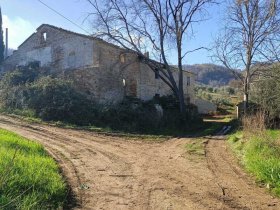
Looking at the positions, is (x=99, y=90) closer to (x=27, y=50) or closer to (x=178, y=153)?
(x=27, y=50)

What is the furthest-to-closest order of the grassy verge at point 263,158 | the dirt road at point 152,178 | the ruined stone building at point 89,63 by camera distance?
the ruined stone building at point 89,63, the grassy verge at point 263,158, the dirt road at point 152,178

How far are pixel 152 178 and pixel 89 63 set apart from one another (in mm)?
20751

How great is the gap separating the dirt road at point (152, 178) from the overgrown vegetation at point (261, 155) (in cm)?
38

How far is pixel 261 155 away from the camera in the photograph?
1193 centimetres

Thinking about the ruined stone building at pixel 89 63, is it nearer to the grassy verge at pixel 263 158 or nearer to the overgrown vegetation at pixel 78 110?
the overgrown vegetation at pixel 78 110

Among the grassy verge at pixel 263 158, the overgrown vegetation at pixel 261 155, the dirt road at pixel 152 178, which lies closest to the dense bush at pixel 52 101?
the dirt road at pixel 152 178

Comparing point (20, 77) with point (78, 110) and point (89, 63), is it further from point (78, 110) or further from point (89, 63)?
point (78, 110)

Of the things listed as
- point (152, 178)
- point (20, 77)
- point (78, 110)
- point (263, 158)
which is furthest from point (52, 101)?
point (263, 158)

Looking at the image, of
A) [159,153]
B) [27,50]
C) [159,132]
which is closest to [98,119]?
[159,132]

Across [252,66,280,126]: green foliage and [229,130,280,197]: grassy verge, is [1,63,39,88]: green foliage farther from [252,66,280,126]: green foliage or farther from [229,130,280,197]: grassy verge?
[229,130,280,197]: grassy verge

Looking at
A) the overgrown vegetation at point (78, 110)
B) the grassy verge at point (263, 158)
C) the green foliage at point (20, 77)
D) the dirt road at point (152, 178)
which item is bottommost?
the dirt road at point (152, 178)

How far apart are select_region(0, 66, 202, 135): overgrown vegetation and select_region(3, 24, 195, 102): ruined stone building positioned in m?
2.46

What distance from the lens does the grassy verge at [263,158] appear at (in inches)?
377

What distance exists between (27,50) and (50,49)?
3.80 meters
